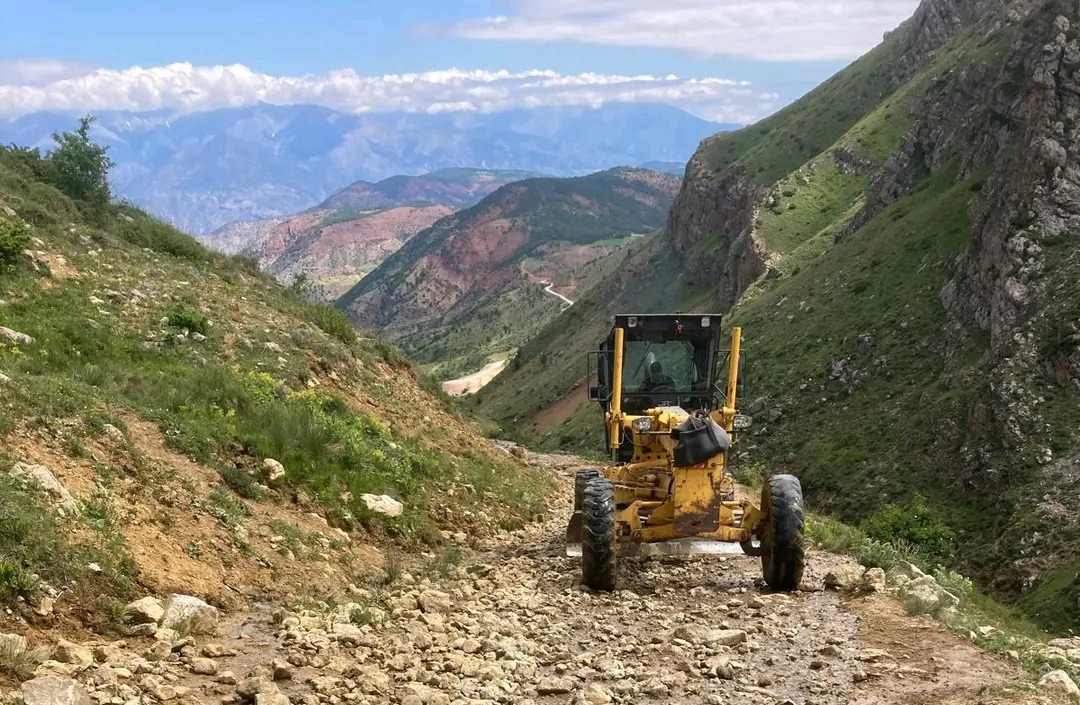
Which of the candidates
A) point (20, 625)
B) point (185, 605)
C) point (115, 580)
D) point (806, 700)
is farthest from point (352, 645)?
point (806, 700)

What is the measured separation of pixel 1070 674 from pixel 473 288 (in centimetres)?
18991

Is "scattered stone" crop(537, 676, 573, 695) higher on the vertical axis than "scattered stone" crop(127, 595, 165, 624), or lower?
lower

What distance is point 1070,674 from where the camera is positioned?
21.8 ft

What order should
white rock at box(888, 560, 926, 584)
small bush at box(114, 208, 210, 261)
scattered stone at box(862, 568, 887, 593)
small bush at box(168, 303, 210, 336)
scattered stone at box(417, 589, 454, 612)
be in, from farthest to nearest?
small bush at box(114, 208, 210, 261) < small bush at box(168, 303, 210, 336) < white rock at box(888, 560, 926, 584) < scattered stone at box(862, 568, 887, 593) < scattered stone at box(417, 589, 454, 612)

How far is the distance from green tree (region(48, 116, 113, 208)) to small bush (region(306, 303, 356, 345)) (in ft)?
24.2

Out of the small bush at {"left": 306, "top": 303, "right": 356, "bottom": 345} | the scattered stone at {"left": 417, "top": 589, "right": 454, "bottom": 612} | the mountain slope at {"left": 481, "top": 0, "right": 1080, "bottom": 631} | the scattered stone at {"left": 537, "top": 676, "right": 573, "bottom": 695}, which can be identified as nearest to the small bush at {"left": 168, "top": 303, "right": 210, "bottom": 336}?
the small bush at {"left": 306, "top": 303, "right": 356, "bottom": 345}

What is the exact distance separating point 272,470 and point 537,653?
4.30 meters

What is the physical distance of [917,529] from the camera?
79.2 feet

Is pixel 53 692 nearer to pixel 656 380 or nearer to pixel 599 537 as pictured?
pixel 599 537

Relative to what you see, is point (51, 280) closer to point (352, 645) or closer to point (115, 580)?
point (115, 580)

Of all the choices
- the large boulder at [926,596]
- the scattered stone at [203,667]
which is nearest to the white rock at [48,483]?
the scattered stone at [203,667]

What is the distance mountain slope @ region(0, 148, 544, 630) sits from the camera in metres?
6.63

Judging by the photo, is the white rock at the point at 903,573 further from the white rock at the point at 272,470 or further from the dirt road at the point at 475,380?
the dirt road at the point at 475,380

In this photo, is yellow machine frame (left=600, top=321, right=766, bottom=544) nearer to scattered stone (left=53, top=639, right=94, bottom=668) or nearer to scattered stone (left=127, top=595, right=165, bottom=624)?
scattered stone (left=127, top=595, right=165, bottom=624)
